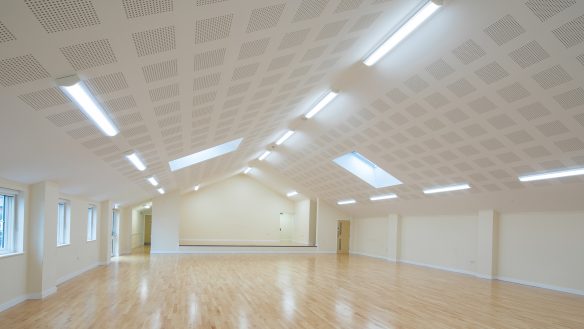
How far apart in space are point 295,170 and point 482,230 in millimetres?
8567

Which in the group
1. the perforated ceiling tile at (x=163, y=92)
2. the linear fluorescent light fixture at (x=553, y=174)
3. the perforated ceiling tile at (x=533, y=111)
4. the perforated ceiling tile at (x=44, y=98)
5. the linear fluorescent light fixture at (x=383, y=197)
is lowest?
the linear fluorescent light fixture at (x=383, y=197)

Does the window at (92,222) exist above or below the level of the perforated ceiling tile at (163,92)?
below

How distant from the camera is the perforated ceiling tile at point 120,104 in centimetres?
501

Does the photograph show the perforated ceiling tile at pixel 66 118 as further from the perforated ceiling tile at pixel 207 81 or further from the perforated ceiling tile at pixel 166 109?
the perforated ceiling tile at pixel 207 81

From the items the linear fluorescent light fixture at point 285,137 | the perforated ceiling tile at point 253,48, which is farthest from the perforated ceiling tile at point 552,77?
the linear fluorescent light fixture at point 285,137

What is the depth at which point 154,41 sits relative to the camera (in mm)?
3889

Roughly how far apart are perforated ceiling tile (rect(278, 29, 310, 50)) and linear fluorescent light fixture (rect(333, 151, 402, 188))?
1025cm

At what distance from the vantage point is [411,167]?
12.5m

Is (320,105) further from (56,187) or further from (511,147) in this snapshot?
(56,187)

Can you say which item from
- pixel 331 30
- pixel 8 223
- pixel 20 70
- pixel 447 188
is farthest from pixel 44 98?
Result: pixel 447 188

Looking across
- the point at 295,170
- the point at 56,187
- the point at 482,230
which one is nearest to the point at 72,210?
the point at 56,187

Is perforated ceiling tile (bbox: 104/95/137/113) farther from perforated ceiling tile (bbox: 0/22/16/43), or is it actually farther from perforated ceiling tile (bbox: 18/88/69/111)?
perforated ceiling tile (bbox: 0/22/16/43)

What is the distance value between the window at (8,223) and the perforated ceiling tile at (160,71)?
5.41 m

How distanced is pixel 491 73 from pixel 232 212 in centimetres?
2163
